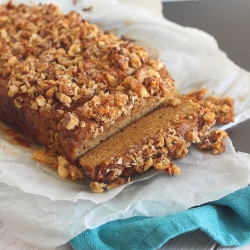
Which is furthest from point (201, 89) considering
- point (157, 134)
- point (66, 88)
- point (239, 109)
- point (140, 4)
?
point (140, 4)

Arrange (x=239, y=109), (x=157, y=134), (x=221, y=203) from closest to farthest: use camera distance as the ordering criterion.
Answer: (x=221, y=203) → (x=157, y=134) → (x=239, y=109)

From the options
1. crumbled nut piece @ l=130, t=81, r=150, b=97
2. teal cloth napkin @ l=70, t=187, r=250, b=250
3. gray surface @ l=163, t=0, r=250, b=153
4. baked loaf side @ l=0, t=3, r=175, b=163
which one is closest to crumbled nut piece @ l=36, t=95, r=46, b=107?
baked loaf side @ l=0, t=3, r=175, b=163

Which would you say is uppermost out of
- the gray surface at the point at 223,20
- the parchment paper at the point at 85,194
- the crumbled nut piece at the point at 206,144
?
the gray surface at the point at 223,20

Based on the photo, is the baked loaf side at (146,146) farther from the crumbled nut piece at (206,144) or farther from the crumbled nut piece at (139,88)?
the crumbled nut piece at (139,88)

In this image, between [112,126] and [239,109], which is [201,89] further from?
[112,126]

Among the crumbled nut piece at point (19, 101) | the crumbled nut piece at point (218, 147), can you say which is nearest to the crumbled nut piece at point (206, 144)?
the crumbled nut piece at point (218, 147)

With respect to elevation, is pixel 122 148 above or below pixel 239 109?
below

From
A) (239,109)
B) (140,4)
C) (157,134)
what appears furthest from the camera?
(140,4)
